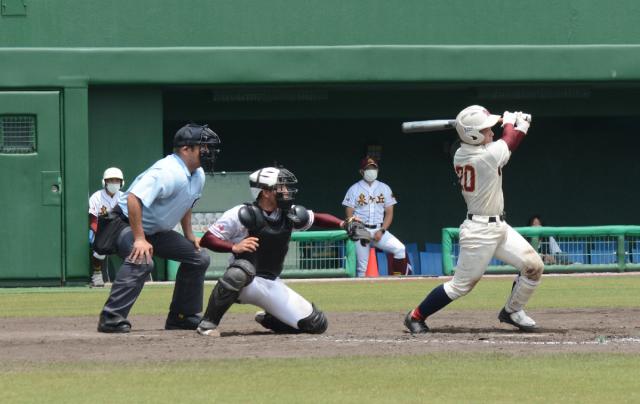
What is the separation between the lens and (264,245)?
399 inches

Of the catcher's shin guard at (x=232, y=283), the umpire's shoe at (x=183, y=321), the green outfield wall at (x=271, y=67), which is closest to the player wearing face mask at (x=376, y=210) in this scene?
the green outfield wall at (x=271, y=67)

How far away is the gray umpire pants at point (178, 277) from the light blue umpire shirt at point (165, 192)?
135mm

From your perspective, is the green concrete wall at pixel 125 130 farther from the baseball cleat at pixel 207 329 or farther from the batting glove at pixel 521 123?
the batting glove at pixel 521 123

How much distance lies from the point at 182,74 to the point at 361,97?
3202 mm

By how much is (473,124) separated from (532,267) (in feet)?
3.81

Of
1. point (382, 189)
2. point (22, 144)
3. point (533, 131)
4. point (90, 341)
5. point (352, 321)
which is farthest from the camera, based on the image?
point (533, 131)

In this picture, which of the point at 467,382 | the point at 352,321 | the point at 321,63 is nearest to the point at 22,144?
the point at 321,63

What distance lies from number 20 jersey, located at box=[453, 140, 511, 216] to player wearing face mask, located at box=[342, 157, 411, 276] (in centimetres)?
877

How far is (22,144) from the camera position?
17.7m

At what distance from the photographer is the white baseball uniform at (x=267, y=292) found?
1007 cm

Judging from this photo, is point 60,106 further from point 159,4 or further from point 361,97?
point 361,97

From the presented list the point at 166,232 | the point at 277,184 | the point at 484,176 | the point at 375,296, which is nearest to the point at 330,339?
the point at 277,184

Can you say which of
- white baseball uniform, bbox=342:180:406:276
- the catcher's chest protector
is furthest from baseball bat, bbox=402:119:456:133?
white baseball uniform, bbox=342:180:406:276

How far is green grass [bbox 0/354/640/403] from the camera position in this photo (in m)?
7.00
